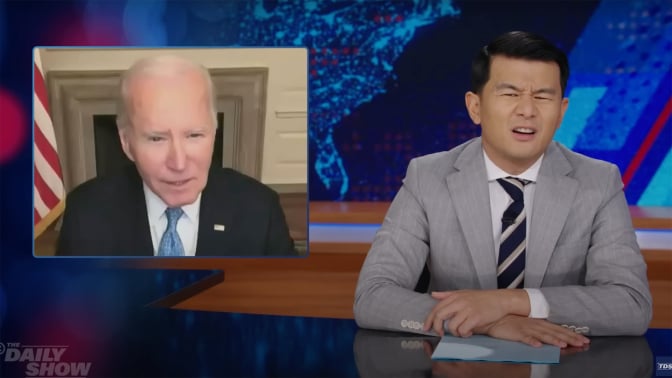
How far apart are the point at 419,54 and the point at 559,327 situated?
281 centimetres

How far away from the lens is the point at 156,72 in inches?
78.9

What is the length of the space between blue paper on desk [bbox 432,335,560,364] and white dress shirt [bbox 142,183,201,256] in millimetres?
870

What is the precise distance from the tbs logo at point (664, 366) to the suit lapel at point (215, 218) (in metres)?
1.10

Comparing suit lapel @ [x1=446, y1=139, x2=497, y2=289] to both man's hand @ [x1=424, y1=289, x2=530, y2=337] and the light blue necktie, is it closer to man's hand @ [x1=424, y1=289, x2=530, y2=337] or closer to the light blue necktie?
man's hand @ [x1=424, y1=289, x2=530, y2=337]

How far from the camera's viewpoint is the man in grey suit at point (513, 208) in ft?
5.76

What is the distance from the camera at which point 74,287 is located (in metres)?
2.08

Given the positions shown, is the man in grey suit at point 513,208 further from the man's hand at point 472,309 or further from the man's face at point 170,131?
the man's face at point 170,131

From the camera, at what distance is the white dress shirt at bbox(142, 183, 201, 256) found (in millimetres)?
2061

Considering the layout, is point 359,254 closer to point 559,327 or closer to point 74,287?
point 74,287

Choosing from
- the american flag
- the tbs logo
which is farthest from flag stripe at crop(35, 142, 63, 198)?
the tbs logo

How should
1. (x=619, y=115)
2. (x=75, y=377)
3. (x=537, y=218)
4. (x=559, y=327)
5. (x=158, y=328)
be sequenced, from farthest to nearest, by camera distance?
(x=619, y=115) < (x=537, y=218) < (x=158, y=328) < (x=559, y=327) < (x=75, y=377)

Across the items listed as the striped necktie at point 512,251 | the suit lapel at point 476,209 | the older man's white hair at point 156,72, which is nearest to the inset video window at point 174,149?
the older man's white hair at point 156,72

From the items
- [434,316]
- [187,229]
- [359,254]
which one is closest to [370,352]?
[434,316]

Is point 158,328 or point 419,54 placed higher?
point 419,54
